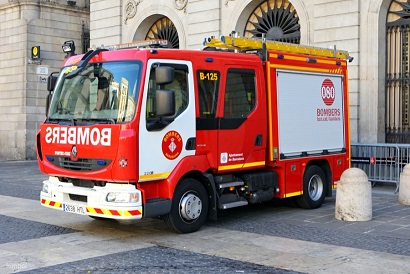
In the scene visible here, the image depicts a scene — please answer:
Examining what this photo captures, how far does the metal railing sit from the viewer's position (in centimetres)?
1423

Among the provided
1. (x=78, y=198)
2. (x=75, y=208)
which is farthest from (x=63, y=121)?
(x=75, y=208)

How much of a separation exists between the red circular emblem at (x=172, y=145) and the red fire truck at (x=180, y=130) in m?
0.02

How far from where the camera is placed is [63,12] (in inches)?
1048

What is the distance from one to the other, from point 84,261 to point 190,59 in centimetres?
344

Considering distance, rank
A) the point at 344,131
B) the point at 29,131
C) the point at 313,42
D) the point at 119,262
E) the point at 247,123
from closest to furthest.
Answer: the point at 119,262 < the point at 247,123 < the point at 344,131 < the point at 313,42 < the point at 29,131

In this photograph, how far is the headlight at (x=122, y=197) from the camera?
8.44m

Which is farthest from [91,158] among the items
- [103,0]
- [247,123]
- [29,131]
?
[29,131]

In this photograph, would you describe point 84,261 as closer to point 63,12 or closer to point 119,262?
point 119,262

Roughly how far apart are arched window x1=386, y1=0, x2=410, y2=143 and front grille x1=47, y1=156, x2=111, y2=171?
9.33 metres

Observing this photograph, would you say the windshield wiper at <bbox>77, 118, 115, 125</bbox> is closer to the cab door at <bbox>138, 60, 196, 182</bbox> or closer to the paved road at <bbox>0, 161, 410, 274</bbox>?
the cab door at <bbox>138, 60, 196, 182</bbox>

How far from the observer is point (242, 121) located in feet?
32.9

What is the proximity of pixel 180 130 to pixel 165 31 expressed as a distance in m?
12.6

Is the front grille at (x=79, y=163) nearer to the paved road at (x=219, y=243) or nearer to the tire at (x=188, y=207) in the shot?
the paved road at (x=219, y=243)

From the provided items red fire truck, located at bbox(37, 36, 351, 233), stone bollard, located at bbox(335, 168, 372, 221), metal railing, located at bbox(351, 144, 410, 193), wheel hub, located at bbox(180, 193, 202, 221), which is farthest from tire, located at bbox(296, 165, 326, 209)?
metal railing, located at bbox(351, 144, 410, 193)
